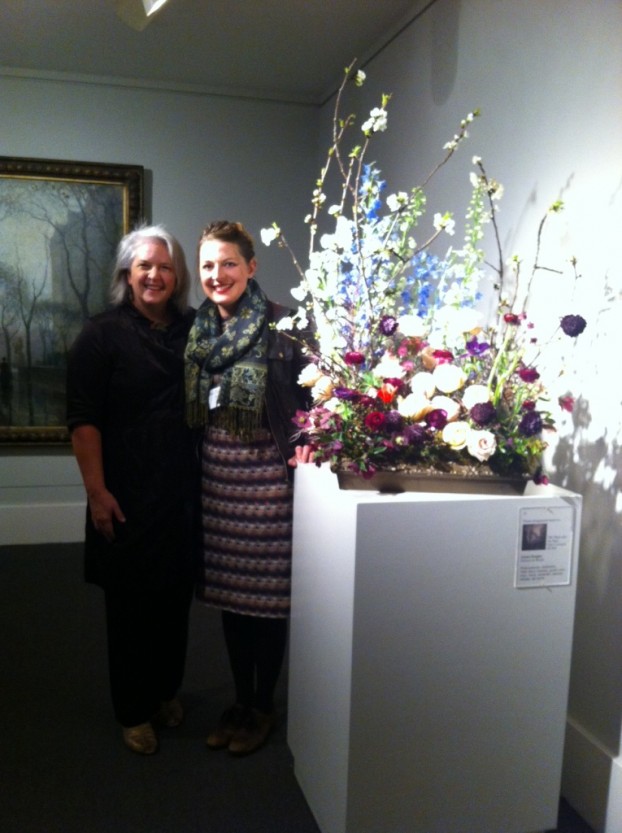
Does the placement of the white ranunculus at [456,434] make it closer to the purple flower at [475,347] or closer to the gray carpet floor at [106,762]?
the purple flower at [475,347]

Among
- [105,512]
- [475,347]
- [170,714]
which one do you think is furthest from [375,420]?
[170,714]

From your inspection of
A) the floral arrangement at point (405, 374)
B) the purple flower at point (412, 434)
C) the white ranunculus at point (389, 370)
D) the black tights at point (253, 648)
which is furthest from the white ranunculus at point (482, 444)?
the black tights at point (253, 648)

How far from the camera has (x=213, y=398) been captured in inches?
82.8

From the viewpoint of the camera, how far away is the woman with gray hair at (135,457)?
2137mm

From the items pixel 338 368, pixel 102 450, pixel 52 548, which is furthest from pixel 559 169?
pixel 52 548

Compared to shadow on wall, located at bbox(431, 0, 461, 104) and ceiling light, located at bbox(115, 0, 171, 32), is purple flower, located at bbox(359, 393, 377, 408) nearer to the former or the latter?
shadow on wall, located at bbox(431, 0, 461, 104)

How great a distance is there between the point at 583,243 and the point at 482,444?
70 cm

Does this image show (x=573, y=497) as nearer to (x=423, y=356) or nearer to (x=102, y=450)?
(x=423, y=356)

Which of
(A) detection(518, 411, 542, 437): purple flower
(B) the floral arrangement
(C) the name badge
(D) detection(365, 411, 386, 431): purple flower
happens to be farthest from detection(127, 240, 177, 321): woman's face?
(A) detection(518, 411, 542, 437): purple flower

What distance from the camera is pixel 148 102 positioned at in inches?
169

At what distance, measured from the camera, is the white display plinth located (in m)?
1.63

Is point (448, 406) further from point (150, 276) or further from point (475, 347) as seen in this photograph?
point (150, 276)

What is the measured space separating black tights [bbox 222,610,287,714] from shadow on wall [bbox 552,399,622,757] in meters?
0.81

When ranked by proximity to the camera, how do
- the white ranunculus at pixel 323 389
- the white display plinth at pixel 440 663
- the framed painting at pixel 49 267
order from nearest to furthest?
the white display plinth at pixel 440 663
the white ranunculus at pixel 323 389
the framed painting at pixel 49 267
